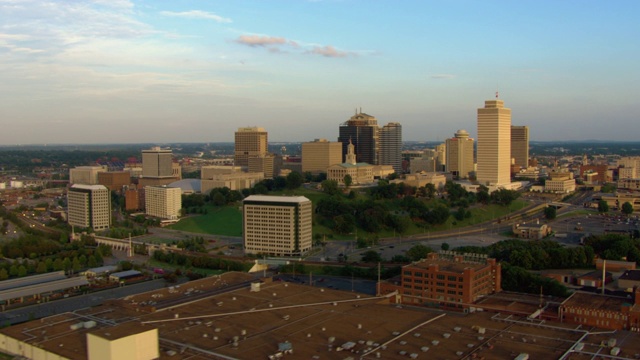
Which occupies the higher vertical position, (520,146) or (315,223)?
(520,146)

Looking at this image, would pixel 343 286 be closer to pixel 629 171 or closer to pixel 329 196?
pixel 329 196

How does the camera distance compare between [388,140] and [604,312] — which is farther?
[388,140]

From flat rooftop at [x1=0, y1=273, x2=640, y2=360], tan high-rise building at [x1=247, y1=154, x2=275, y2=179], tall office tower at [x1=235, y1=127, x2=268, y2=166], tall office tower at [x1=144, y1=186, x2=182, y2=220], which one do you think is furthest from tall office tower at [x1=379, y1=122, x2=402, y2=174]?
flat rooftop at [x1=0, y1=273, x2=640, y2=360]

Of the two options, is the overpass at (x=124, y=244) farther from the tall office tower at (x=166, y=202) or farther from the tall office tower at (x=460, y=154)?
the tall office tower at (x=460, y=154)

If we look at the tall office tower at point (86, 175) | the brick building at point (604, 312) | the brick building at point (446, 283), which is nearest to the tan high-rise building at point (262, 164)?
the tall office tower at point (86, 175)

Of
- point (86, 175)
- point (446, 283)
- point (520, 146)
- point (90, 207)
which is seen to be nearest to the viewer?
point (446, 283)

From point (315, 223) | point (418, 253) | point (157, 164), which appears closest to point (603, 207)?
point (315, 223)

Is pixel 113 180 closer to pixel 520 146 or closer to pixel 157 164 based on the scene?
pixel 157 164
